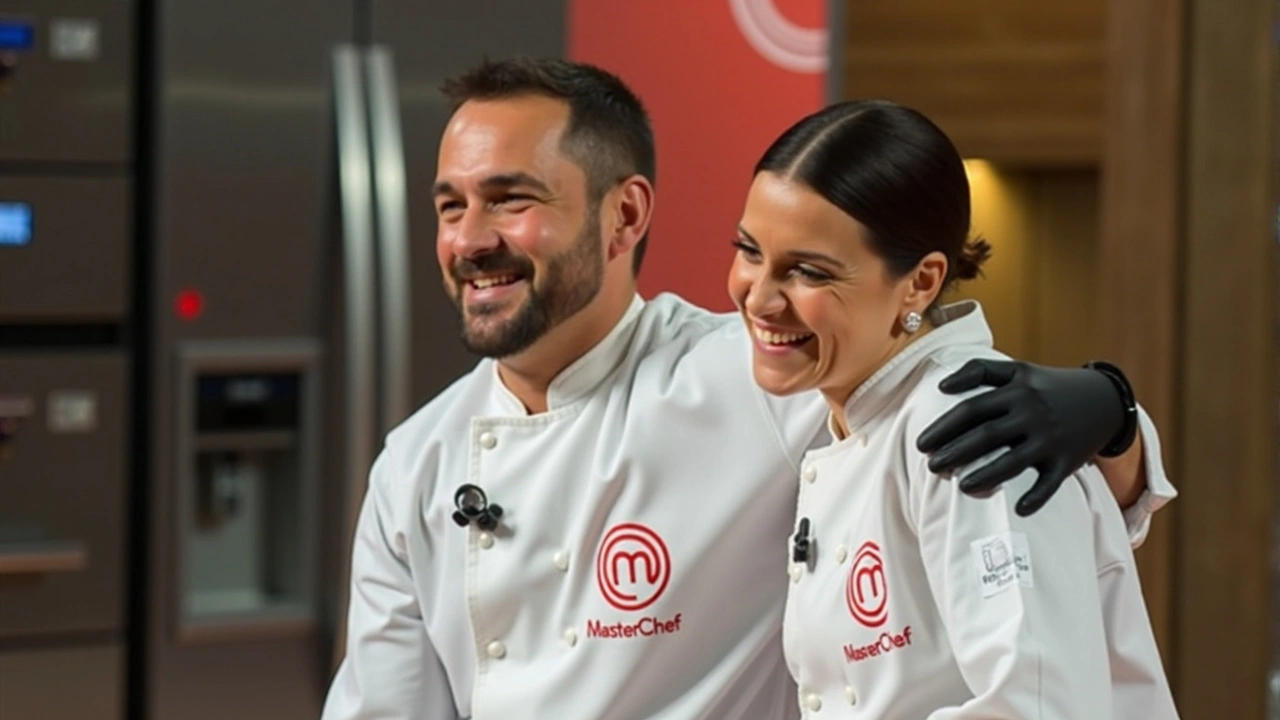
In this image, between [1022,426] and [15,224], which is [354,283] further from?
[1022,426]

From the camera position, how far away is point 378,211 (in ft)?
9.05

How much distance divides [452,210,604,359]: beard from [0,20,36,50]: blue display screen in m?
1.12

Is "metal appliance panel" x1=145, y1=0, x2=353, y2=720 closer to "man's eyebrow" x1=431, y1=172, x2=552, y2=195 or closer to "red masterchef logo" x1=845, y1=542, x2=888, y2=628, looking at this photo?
"man's eyebrow" x1=431, y1=172, x2=552, y2=195

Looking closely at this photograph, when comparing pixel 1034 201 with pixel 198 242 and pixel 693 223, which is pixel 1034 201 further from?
pixel 198 242

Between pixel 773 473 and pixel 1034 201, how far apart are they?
140 centimetres

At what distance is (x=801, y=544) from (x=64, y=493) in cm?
144

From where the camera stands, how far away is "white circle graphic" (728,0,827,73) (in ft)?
9.82

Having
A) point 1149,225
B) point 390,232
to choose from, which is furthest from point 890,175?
point 1149,225

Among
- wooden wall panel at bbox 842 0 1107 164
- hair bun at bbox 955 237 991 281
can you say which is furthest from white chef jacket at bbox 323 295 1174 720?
wooden wall panel at bbox 842 0 1107 164

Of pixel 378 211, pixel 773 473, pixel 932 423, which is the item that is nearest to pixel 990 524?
pixel 932 423

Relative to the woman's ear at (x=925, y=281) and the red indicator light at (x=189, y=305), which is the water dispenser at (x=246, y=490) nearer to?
the red indicator light at (x=189, y=305)

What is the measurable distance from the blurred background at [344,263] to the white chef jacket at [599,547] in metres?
0.83

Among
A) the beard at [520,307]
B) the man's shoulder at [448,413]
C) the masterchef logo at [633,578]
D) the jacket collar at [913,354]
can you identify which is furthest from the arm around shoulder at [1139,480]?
the man's shoulder at [448,413]

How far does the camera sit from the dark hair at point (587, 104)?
183 cm
